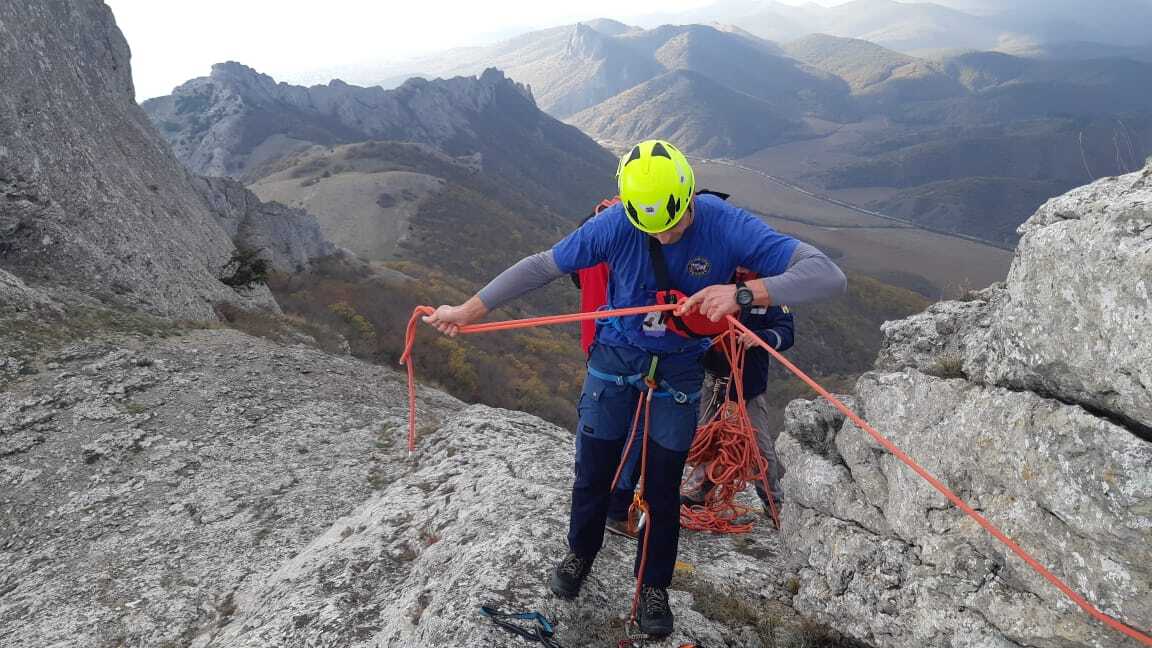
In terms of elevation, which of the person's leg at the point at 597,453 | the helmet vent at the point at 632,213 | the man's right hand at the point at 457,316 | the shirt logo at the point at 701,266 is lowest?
the person's leg at the point at 597,453

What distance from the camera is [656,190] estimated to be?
159 inches

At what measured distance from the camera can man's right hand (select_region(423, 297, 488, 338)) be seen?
4.68 metres

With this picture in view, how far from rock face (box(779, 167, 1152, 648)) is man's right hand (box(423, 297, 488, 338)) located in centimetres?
338

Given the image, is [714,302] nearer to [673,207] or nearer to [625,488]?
[673,207]

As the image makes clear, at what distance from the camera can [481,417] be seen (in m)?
10.3

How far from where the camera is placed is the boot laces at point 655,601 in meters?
4.80

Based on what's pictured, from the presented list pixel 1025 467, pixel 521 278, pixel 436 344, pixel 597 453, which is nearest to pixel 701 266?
pixel 521 278

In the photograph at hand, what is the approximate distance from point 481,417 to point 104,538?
510cm

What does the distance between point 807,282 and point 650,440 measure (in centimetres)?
164

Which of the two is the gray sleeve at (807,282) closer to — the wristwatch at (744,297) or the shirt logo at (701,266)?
the wristwatch at (744,297)

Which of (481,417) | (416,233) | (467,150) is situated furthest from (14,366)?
(467,150)

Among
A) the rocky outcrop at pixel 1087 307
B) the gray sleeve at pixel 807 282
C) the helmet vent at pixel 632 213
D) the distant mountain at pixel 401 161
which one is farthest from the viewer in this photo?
the distant mountain at pixel 401 161

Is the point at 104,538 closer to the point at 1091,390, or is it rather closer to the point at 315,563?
the point at 315,563

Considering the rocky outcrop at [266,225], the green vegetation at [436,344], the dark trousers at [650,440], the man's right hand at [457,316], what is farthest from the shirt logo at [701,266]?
the rocky outcrop at [266,225]
